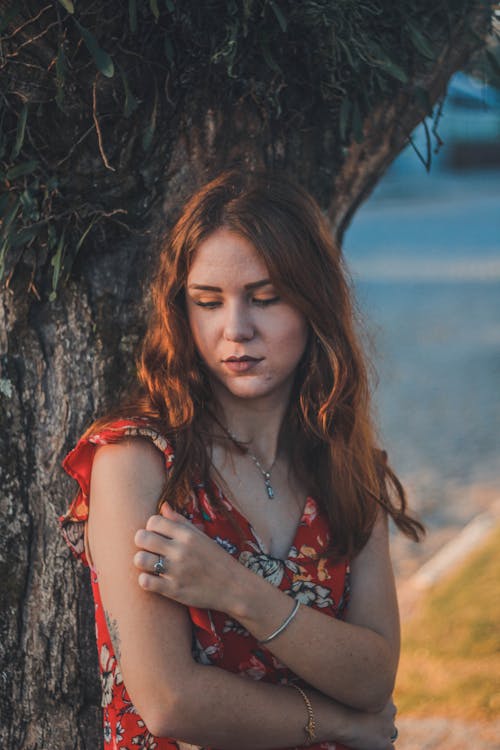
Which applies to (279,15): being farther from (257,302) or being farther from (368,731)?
(368,731)

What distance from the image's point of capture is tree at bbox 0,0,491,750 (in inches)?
89.4

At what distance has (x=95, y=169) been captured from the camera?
93.1 inches

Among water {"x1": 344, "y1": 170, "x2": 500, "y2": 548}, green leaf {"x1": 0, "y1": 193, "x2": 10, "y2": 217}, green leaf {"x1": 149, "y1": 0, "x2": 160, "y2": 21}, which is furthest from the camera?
water {"x1": 344, "y1": 170, "x2": 500, "y2": 548}

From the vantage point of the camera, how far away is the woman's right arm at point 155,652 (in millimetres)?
1992

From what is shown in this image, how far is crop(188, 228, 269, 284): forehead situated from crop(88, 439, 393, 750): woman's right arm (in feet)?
1.31

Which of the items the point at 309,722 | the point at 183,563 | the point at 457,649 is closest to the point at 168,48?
the point at 183,563

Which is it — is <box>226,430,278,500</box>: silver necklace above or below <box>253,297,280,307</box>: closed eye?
below

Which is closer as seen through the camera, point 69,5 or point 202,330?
point 69,5

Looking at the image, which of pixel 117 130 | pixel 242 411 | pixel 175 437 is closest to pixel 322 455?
Result: pixel 242 411

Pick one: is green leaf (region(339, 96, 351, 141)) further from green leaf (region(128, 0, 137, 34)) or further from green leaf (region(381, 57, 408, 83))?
green leaf (region(128, 0, 137, 34))

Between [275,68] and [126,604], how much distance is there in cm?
127

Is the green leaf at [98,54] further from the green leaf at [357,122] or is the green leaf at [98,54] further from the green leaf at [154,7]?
the green leaf at [357,122]

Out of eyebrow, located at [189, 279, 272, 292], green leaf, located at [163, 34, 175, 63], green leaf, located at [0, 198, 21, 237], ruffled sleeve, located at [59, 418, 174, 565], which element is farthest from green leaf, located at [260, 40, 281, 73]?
ruffled sleeve, located at [59, 418, 174, 565]

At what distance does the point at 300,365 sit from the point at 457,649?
243 cm
